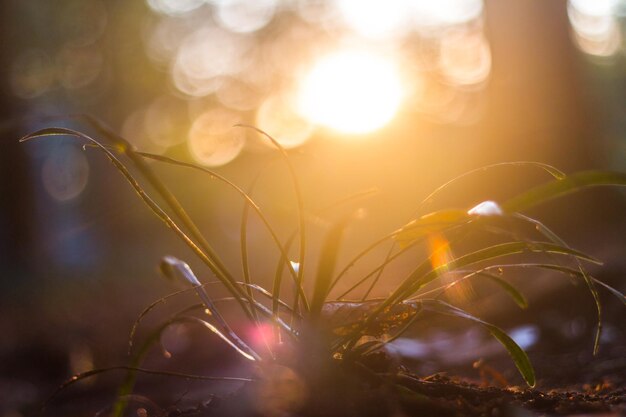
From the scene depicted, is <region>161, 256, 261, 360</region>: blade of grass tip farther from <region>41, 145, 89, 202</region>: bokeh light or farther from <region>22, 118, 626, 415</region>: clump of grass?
<region>41, 145, 89, 202</region>: bokeh light

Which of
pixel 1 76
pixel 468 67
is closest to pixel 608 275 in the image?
pixel 1 76

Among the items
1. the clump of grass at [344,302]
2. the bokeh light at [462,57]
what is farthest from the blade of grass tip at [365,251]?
the bokeh light at [462,57]

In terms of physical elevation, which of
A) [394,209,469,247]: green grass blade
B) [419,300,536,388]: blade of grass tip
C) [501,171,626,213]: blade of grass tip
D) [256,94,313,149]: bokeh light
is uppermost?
[256,94,313,149]: bokeh light

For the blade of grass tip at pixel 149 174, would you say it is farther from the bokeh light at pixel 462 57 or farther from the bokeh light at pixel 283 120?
the bokeh light at pixel 283 120

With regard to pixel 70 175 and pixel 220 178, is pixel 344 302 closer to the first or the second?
pixel 220 178

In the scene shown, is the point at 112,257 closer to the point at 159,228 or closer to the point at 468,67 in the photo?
the point at 159,228

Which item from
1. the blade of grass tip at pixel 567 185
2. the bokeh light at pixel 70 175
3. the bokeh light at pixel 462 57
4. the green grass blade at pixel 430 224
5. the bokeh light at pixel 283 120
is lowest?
the green grass blade at pixel 430 224

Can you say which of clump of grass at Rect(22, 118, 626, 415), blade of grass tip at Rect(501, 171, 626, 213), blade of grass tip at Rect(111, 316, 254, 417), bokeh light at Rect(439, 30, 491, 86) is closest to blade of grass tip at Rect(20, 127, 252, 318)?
clump of grass at Rect(22, 118, 626, 415)
